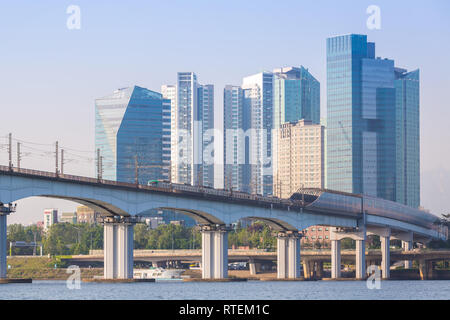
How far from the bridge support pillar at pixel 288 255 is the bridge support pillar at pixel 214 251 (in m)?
18.1

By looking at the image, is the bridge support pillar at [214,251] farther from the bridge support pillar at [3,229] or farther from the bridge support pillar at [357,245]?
the bridge support pillar at [3,229]

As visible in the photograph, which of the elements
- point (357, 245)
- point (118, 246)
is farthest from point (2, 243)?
point (357, 245)

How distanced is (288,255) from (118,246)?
40913mm

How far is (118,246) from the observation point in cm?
13612

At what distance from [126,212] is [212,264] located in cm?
2296

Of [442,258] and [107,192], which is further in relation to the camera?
[442,258]

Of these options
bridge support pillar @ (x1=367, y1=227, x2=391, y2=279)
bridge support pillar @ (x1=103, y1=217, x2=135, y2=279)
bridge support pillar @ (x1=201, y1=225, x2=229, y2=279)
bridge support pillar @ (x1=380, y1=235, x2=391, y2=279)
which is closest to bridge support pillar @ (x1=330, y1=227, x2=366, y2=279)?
bridge support pillar @ (x1=380, y1=235, x2=391, y2=279)

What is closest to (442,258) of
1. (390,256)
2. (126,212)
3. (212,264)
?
(390,256)

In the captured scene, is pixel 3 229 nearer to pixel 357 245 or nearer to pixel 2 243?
pixel 2 243

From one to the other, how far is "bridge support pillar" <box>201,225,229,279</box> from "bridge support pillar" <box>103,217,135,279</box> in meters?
17.9

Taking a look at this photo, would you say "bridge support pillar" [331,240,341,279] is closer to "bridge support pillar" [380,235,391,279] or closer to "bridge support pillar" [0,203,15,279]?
"bridge support pillar" [380,235,391,279]

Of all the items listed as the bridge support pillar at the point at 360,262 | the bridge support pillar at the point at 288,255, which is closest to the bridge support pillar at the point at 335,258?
the bridge support pillar at the point at 360,262
